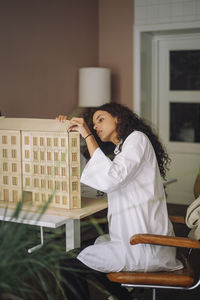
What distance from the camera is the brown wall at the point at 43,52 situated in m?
3.99

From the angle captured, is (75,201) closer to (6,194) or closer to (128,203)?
(128,203)

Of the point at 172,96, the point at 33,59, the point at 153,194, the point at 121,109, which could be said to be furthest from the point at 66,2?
the point at 153,194

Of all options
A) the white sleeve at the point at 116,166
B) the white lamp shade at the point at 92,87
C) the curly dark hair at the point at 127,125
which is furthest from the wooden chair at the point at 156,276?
the white lamp shade at the point at 92,87

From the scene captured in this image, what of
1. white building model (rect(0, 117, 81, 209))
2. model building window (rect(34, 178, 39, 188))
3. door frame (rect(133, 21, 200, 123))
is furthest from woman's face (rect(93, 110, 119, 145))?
door frame (rect(133, 21, 200, 123))

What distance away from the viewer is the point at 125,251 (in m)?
2.02

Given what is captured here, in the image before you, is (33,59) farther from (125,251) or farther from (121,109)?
(125,251)

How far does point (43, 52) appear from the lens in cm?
445

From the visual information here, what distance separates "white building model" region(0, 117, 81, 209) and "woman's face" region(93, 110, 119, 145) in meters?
0.13

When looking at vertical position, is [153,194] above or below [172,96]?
below

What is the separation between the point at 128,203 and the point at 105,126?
0.40 meters

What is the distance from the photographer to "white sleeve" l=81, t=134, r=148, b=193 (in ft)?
6.49

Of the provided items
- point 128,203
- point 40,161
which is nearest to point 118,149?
point 128,203

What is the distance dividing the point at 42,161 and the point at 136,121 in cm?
51

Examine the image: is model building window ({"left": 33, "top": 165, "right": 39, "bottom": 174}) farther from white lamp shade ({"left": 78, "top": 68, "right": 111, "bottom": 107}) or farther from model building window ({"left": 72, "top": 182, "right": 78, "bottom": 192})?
white lamp shade ({"left": 78, "top": 68, "right": 111, "bottom": 107})
